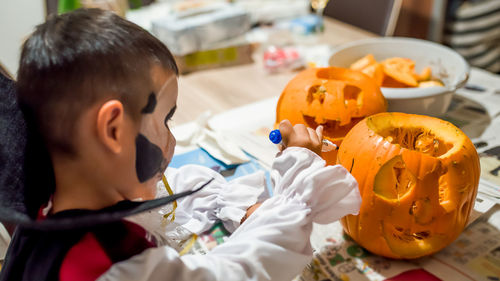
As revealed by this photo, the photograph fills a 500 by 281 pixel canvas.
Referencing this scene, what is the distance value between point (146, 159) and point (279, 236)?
Answer: 19 centimetres

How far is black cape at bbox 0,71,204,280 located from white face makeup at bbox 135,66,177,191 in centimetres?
6

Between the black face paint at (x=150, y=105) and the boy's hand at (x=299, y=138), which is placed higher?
the black face paint at (x=150, y=105)

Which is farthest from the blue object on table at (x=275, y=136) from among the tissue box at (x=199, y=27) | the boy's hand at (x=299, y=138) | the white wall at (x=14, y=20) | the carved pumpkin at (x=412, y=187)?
the white wall at (x=14, y=20)

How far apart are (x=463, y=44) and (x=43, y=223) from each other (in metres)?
1.98

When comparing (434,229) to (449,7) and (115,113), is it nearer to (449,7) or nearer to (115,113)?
(115,113)

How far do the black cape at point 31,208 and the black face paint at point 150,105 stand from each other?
108mm

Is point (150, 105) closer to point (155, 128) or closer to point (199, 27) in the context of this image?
point (155, 128)

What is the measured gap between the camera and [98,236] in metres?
0.43

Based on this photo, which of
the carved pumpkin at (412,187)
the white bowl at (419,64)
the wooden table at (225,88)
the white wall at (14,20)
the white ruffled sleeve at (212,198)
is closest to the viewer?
the carved pumpkin at (412,187)

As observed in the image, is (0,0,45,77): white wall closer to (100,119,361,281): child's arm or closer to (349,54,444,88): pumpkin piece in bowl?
(349,54,444,88): pumpkin piece in bowl

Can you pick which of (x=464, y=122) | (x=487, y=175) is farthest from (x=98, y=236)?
(x=464, y=122)

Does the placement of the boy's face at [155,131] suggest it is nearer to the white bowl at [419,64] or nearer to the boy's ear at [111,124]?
the boy's ear at [111,124]

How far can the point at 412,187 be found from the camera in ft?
1.84

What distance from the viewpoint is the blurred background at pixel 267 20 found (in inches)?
49.6
